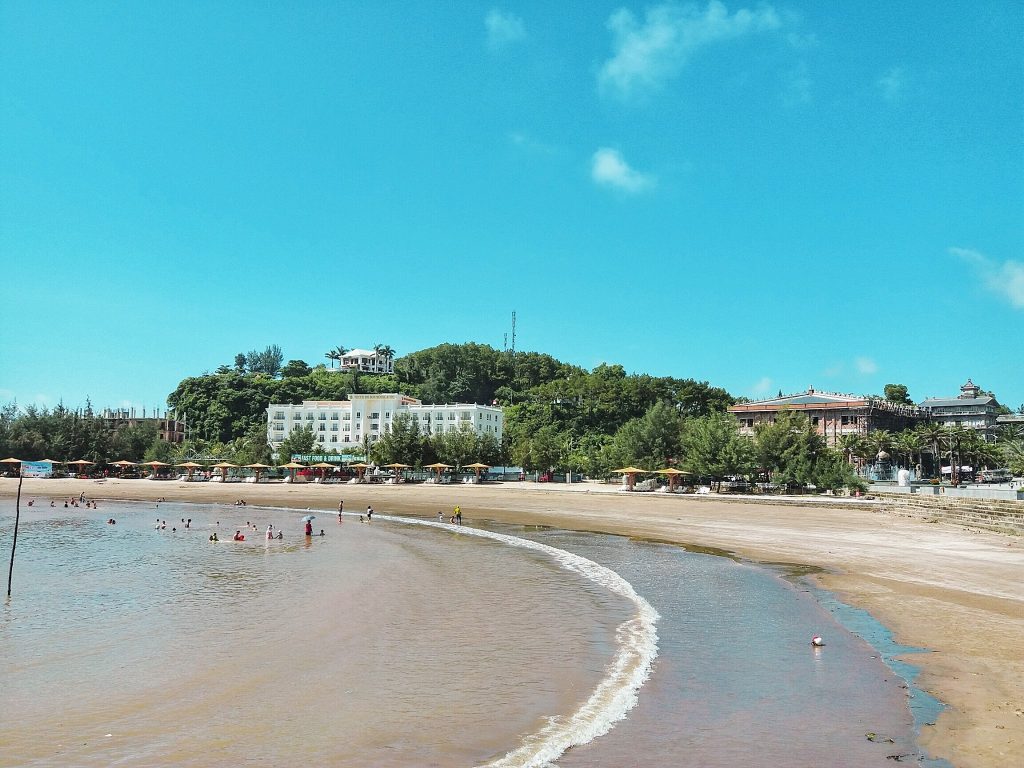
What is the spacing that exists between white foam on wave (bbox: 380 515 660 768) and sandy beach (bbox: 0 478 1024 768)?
13.6 ft

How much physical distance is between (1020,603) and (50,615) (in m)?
24.0

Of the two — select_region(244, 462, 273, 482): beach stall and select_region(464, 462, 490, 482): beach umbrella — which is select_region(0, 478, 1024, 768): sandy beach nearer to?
select_region(464, 462, 490, 482): beach umbrella

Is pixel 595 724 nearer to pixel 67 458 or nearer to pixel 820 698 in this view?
pixel 820 698

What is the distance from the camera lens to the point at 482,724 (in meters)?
9.86

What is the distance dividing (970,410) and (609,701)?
145142 mm

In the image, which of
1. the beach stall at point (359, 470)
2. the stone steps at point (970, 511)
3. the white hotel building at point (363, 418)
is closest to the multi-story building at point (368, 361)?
the white hotel building at point (363, 418)

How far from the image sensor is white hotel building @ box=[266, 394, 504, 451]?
4764 inches

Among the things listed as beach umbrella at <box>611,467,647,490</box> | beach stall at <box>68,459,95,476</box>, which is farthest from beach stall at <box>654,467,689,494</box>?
beach stall at <box>68,459,95,476</box>

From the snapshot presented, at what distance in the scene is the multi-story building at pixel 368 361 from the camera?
7343 inches

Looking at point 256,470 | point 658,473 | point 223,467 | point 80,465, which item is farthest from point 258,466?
point 658,473

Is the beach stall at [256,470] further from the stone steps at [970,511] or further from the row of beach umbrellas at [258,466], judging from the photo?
the stone steps at [970,511]

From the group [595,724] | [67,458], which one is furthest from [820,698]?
[67,458]

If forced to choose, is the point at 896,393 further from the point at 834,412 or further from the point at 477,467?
the point at 477,467

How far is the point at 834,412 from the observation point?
315ft
